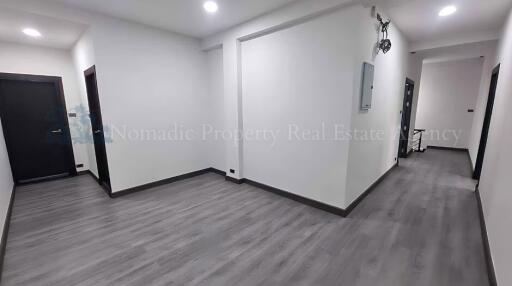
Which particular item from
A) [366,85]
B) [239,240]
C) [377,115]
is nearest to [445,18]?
[377,115]

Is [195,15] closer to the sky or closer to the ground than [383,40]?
closer to the sky

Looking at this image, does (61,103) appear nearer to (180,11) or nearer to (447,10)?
(180,11)

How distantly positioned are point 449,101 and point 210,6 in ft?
26.5

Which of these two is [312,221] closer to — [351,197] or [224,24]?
[351,197]

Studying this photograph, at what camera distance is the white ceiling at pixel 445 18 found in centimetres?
286

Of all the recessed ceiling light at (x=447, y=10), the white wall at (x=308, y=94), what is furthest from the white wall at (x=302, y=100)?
the recessed ceiling light at (x=447, y=10)

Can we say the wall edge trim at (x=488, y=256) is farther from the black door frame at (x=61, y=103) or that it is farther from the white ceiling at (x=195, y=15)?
the black door frame at (x=61, y=103)

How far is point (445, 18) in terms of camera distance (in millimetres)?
3352

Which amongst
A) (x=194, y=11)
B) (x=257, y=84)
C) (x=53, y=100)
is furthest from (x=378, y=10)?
(x=53, y=100)

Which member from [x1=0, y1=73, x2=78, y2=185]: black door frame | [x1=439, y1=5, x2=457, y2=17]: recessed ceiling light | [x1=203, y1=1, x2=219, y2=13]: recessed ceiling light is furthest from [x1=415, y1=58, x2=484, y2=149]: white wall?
[x1=0, y1=73, x2=78, y2=185]: black door frame

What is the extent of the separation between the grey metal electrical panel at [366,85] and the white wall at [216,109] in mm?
2597

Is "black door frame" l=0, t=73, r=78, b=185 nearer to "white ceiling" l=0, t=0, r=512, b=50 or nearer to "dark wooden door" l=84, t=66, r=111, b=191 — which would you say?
"white ceiling" l=0, t=0, r=512, b=50

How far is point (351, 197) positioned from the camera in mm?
2967

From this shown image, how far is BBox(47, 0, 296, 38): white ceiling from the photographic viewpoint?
279 cm
